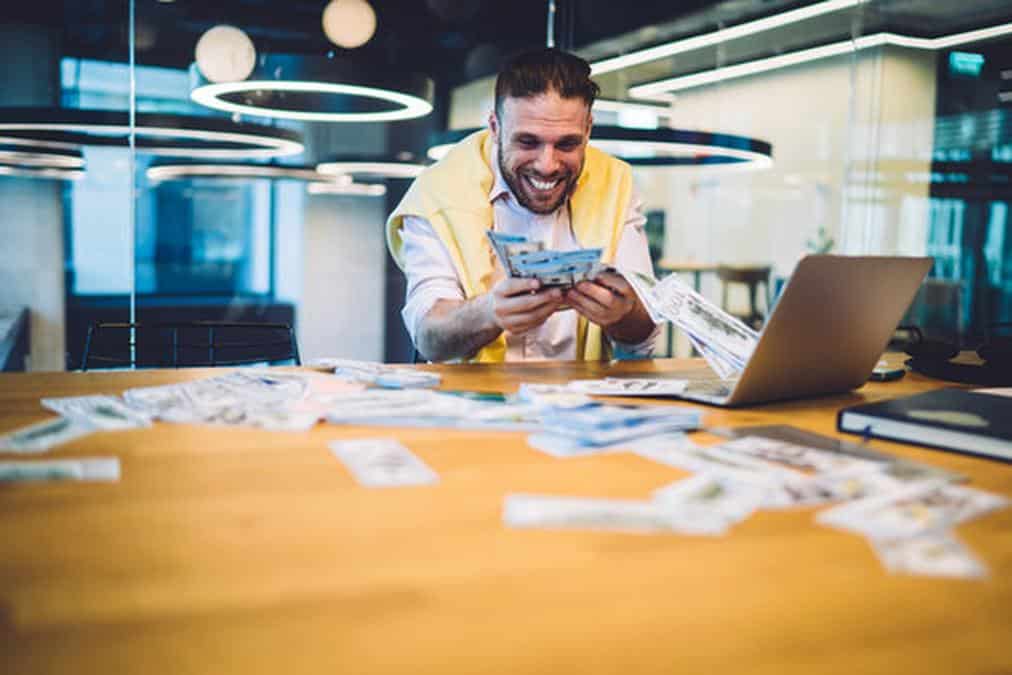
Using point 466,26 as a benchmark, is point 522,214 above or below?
below

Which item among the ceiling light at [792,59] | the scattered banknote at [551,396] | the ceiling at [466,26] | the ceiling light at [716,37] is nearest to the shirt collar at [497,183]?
the scattered banknote at [551,396]

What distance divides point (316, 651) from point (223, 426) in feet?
2.18

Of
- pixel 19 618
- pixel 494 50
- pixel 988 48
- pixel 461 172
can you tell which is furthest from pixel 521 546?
pixel 988 48

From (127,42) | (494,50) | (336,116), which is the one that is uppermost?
(494,50)

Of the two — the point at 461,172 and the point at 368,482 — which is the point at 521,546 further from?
the point at 461,172

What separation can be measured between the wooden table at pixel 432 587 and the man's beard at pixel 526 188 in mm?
1459

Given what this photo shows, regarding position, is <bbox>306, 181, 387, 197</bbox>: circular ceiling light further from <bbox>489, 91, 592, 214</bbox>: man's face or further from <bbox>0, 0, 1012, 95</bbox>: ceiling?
<bbox>489, 91, 592, 214</bbox>: man's face

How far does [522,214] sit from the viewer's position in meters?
2.40

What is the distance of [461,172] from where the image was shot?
2.31 m

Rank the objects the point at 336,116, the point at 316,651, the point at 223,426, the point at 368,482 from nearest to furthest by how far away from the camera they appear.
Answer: the point at 316,651 → the point at 368,482 → the point at 223,426 → the point at 336,116

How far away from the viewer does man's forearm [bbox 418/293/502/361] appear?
1908 mm

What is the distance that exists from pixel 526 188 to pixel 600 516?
63.2 inches

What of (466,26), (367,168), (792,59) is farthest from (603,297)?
(792,59)

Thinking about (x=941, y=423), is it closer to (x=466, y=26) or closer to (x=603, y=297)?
(x=603, y=297)
